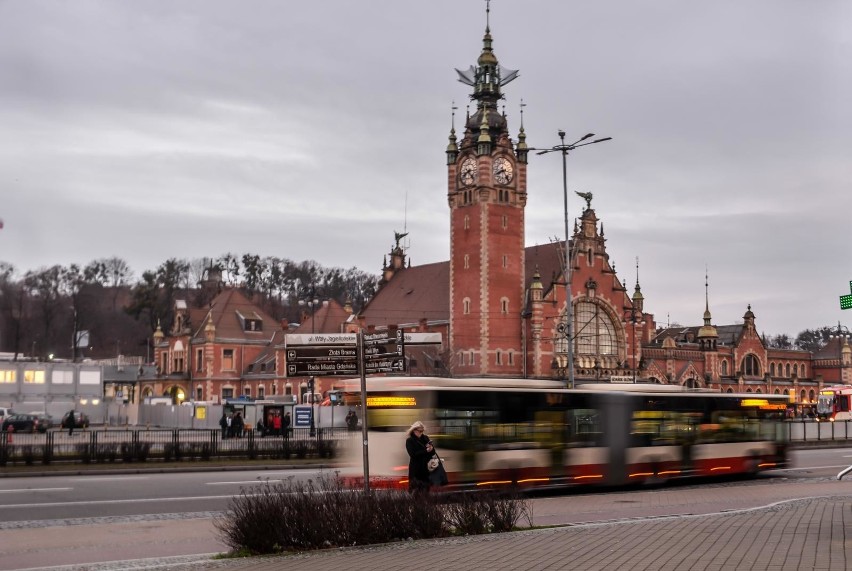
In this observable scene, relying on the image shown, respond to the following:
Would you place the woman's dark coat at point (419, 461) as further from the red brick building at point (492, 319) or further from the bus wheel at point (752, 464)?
the red brick building at point (492, 319)

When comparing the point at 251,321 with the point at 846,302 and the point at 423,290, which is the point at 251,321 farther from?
the point at 846,302

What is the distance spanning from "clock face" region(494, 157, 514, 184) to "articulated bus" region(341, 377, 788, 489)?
57.6m

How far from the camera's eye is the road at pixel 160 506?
48.3ft

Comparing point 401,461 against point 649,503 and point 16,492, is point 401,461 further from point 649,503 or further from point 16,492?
point 16,492

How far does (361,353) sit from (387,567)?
579 cm

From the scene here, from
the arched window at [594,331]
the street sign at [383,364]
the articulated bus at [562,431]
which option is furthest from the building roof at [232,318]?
the street sign at [383,364]

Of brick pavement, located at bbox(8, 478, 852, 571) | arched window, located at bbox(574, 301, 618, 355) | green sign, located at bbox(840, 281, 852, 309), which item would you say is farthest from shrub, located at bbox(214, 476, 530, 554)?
arched window, located at bbox(574, 301, 618, 355)

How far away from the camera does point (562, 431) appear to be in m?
24.3

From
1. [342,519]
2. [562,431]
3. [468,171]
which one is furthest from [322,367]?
[468,171]

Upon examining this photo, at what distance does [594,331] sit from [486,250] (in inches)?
503

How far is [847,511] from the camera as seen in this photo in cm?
1712

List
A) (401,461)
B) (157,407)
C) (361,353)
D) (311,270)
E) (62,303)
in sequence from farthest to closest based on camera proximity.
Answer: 1. (311,270)
2. (62,303)
3. (157,407)
4. (401,461)
5. (361,353)

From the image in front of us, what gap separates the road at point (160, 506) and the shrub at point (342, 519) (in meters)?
1.57

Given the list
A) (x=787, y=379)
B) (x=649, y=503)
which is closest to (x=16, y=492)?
(x=649, y=503)
